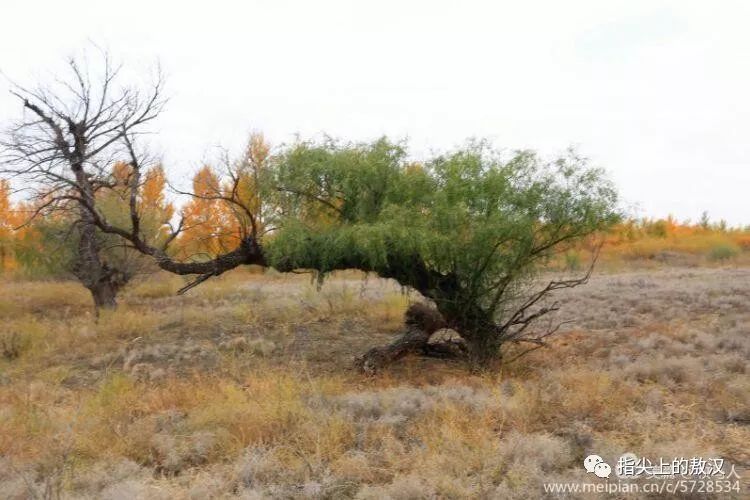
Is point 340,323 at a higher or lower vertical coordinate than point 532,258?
lower

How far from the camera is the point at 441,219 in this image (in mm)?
9086

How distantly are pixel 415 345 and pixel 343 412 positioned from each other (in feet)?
14.0

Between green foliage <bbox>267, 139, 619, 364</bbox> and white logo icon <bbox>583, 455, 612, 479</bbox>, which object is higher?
green foliage <bbox>267, 139, 619, 364</bbox>

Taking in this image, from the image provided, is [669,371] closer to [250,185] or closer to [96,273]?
[250,185]

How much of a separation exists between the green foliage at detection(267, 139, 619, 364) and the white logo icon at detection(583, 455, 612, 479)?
13.8 ft

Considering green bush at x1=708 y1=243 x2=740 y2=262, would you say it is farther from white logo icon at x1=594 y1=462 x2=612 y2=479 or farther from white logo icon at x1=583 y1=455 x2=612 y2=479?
white logo icon at x1=594 y1=462 x2=612 y2=479

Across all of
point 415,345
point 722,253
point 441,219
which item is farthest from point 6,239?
point 722,253

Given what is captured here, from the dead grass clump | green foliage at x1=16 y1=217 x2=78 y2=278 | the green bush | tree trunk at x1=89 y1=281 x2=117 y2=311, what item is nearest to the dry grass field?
the dead grass clump

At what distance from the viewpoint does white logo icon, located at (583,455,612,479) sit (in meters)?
4.97

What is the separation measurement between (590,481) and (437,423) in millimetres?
1903

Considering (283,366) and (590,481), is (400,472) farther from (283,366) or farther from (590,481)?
(283,366)

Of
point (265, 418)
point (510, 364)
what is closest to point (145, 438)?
point (265, 418)

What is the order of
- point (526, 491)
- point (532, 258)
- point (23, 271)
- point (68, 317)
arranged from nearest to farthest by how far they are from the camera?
point (526, 491) < point (532, 258) < point (68, 317) < point (23, 271)

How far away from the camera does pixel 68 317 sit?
1777cm
